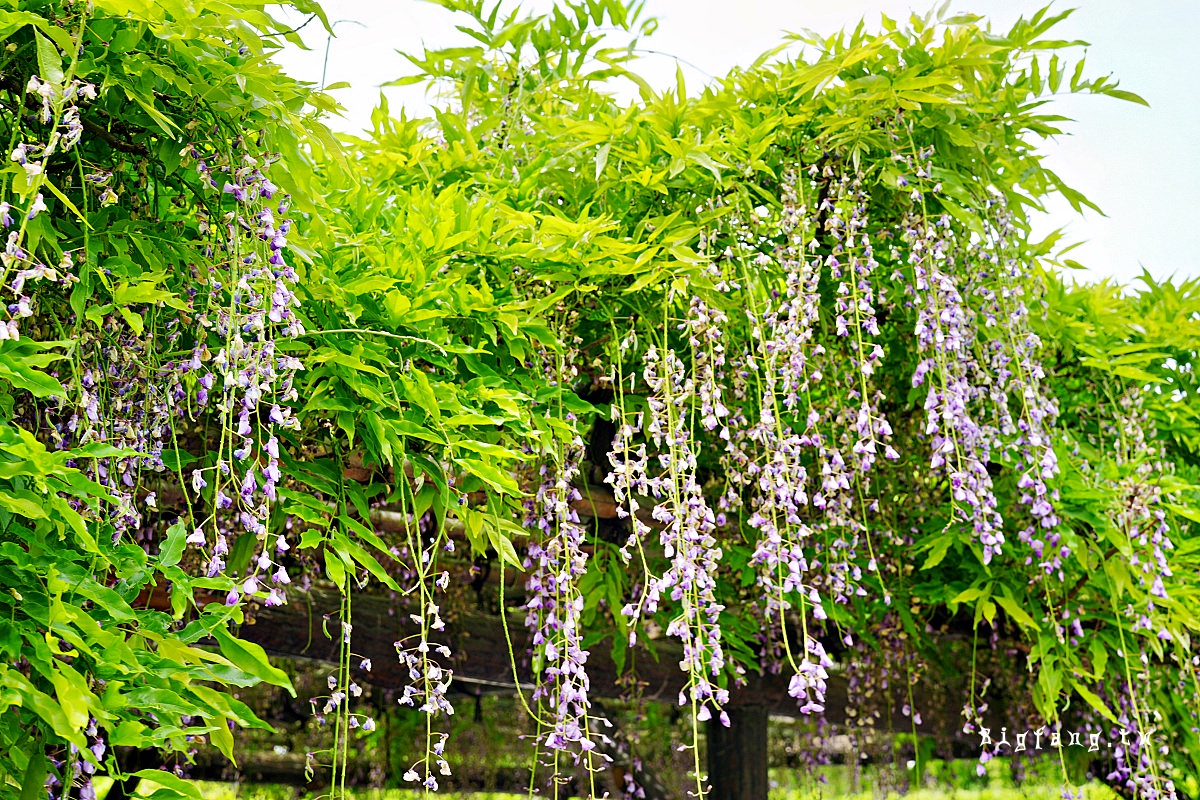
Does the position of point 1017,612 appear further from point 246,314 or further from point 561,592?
point 246,314

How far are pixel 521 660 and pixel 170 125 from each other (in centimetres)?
205

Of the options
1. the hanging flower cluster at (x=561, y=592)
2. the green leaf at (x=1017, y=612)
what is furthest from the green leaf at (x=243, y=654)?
the green leaf at (x=1017, y=612)

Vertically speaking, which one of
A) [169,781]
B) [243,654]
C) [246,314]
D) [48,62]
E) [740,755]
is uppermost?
[48,62]

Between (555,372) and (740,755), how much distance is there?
60.8 inches

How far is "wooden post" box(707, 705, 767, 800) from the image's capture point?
9.55 ft

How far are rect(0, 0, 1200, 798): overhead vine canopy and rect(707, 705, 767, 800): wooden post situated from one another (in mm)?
218

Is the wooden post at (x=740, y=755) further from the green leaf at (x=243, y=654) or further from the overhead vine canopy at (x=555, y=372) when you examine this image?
the green leaf at (x=243, y=654)

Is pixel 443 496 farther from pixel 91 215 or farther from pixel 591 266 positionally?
pixel 91 215

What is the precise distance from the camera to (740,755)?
2951 mm

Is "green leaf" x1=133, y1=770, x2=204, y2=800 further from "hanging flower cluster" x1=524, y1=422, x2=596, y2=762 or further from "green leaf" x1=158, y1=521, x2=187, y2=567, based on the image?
"hanging flower cluster" x1=524, y1=422, x2=596, y2=762

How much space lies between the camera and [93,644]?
1.20 metres

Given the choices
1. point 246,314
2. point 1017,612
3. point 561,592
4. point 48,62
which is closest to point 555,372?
point 561,592

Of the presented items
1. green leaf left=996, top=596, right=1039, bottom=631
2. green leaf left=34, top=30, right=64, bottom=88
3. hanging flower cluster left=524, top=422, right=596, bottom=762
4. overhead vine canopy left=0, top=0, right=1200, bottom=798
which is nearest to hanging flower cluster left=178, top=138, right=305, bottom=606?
overhead vine canopy left=0, top=0, right=1200, bottom=798

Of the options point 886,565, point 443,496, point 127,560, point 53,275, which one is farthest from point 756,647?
point 53,275
